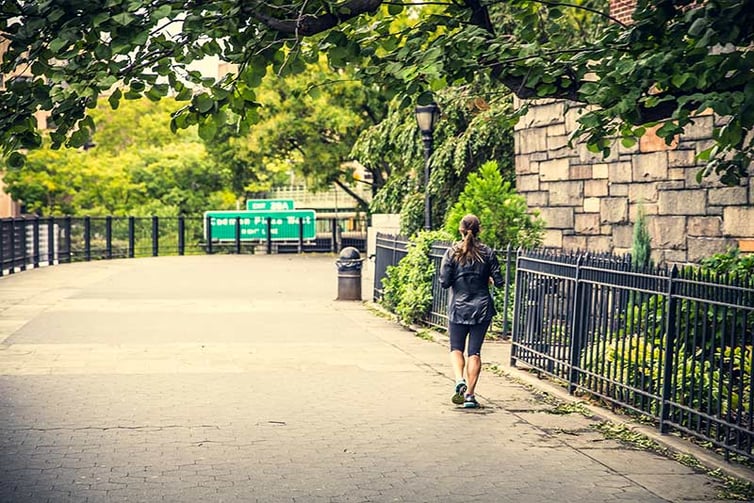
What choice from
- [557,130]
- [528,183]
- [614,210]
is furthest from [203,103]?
[528,183]

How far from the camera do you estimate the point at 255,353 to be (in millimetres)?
13930

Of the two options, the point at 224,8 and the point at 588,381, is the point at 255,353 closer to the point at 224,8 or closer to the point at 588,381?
the point at 588,381

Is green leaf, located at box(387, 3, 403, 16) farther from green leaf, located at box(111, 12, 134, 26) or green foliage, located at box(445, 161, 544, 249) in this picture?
green foliage, located at box(445, 161, 544, 249)

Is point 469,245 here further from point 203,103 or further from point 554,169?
point 554,169

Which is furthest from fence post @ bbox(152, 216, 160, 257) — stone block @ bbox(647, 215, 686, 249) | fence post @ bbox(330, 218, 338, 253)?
stone block @ bbox(647, 215, 686, 249)

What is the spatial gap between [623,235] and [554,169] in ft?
6.81

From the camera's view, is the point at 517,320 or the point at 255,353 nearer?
the point at 517,320

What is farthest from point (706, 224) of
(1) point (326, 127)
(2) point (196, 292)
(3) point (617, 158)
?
(1) point (326, 127)

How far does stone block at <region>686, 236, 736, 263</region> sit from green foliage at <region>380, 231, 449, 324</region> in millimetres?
4146

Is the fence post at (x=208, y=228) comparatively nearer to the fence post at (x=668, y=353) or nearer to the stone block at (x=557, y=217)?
the stone block at (x=557, y=217)

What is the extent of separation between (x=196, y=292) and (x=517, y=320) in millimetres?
12579

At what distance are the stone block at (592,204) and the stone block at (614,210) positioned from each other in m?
0.10

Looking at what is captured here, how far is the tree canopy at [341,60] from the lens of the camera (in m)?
6.99

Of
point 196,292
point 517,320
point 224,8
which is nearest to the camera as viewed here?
point 224,8
